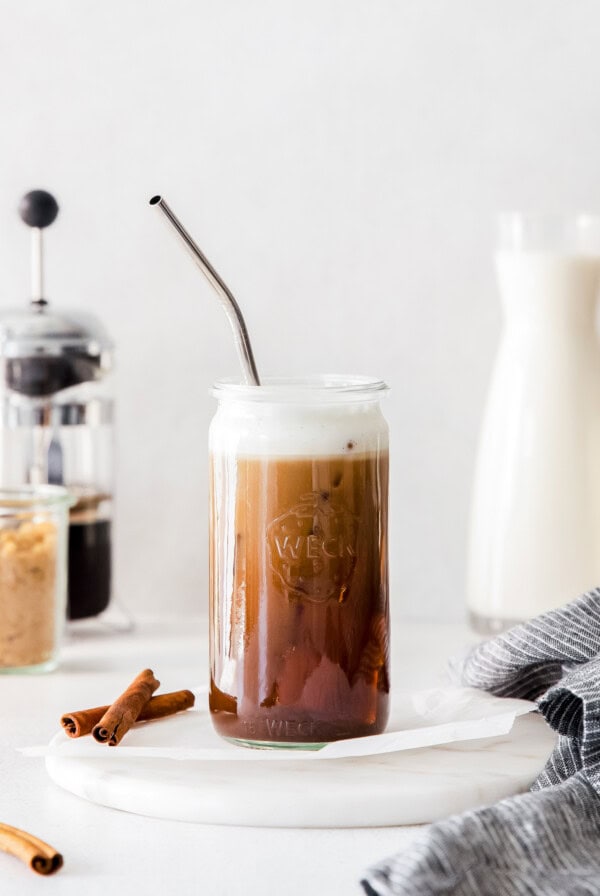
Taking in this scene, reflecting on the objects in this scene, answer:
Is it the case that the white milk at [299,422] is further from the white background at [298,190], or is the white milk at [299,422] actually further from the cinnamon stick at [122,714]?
the white background at [298,190]

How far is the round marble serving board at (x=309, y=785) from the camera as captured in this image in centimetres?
78

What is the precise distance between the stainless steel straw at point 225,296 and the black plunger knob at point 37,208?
424 mm

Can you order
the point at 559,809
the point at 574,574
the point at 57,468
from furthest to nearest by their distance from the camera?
the point at 57,468
the point at 574,574
the point at 559,809

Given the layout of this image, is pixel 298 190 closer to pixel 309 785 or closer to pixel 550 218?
pixel 550 218

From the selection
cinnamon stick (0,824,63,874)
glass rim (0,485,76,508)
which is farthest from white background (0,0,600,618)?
cinnamon stick (0,824,63,874)

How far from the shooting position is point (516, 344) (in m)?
1.23

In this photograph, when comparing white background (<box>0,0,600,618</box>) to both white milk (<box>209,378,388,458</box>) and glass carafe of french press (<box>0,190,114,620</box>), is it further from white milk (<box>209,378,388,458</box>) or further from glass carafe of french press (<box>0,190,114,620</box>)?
white milk (<box>209,378,388,458</box>)

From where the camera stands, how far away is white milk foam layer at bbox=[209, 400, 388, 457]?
0.86 m

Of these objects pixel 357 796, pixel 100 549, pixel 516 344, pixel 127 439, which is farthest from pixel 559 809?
pixel 127 439

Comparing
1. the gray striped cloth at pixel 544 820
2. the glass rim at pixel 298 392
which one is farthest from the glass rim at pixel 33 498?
the gray striped cloth at pixel 544 820

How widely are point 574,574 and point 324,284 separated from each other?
44 cm

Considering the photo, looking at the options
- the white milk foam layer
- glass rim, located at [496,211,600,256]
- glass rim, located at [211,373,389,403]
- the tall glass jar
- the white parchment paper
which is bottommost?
the white parchment paper

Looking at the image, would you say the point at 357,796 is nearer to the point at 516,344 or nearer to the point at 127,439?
the point at 516,344

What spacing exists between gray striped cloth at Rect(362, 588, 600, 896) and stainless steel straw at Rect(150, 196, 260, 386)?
30 centimetres
